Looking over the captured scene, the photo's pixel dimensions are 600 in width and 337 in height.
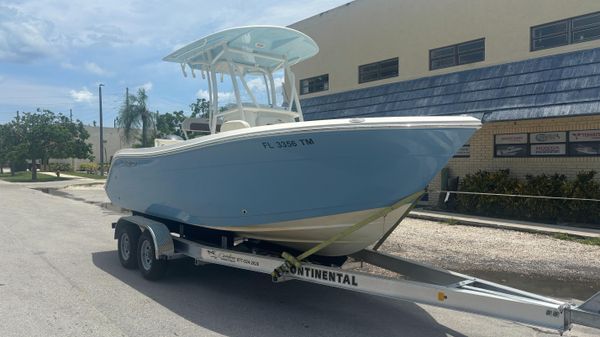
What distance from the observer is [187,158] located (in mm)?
5918

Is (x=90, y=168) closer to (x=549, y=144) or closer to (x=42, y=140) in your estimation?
(x=42, y=140)

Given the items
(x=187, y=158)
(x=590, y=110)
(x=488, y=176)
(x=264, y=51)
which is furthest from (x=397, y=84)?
(x=187, y=158)

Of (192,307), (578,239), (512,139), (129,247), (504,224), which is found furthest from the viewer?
(512,139)

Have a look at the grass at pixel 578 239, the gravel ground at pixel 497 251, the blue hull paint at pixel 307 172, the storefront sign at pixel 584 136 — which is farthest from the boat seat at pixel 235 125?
the storefront sign at pixel 584 136

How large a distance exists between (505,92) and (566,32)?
80.6 inches

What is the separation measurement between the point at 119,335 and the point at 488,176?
10.6m

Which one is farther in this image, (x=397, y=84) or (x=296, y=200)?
(x=397, y=84)

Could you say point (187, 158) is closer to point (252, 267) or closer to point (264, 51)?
point (252, 267)

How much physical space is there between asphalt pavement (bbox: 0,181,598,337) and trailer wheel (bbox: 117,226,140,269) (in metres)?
0.13

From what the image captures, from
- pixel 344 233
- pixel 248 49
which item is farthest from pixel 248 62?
pixel 344 233

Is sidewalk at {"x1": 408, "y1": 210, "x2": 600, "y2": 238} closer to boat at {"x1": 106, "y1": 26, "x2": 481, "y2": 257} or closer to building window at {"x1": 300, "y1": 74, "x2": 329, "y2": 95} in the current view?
boat at {"x1": 106, "y1": 26, "x2": 481, "y2": 257}

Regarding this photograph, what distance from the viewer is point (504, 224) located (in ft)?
36.0

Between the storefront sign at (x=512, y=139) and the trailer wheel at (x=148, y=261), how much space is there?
10003 millimetres

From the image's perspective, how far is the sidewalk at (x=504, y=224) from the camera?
10.1 meters
